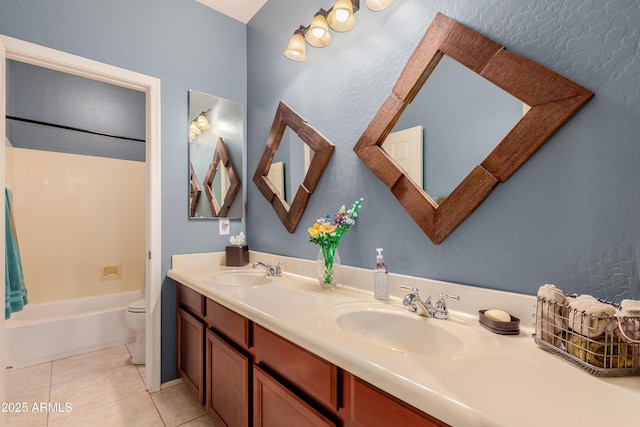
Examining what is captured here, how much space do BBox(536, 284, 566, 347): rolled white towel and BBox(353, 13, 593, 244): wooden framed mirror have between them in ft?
1.23

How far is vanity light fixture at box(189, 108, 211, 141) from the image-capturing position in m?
2.11

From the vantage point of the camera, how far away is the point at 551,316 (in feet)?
2.50

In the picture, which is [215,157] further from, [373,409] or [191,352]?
[373,409]

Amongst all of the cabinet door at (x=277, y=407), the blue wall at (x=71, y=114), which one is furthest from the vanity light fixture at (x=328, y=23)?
the blue wall at (x=71, y=114)

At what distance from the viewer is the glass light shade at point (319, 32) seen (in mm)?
1461

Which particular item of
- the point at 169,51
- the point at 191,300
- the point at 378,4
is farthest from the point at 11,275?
the point at 378,4

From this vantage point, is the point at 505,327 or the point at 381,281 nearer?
the point at 505,327

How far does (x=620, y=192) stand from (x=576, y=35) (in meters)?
0.48

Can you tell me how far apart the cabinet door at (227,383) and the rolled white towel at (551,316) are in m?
1.06

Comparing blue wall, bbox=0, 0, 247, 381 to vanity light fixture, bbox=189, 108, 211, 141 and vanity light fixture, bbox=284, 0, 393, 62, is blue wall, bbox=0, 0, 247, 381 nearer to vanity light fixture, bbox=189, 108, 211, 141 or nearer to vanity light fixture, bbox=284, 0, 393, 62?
vanity light fixture, bbox=189, 108, 211, 141

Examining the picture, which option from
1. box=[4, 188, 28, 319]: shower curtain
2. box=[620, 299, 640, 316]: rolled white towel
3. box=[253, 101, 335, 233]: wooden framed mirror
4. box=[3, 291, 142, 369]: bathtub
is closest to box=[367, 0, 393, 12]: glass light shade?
box=[253, 101, 335, 233]: wooden framed mirror

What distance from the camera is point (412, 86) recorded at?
123 cm

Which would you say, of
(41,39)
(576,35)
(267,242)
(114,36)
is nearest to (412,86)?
(576,35)

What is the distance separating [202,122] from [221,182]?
1.52ft
